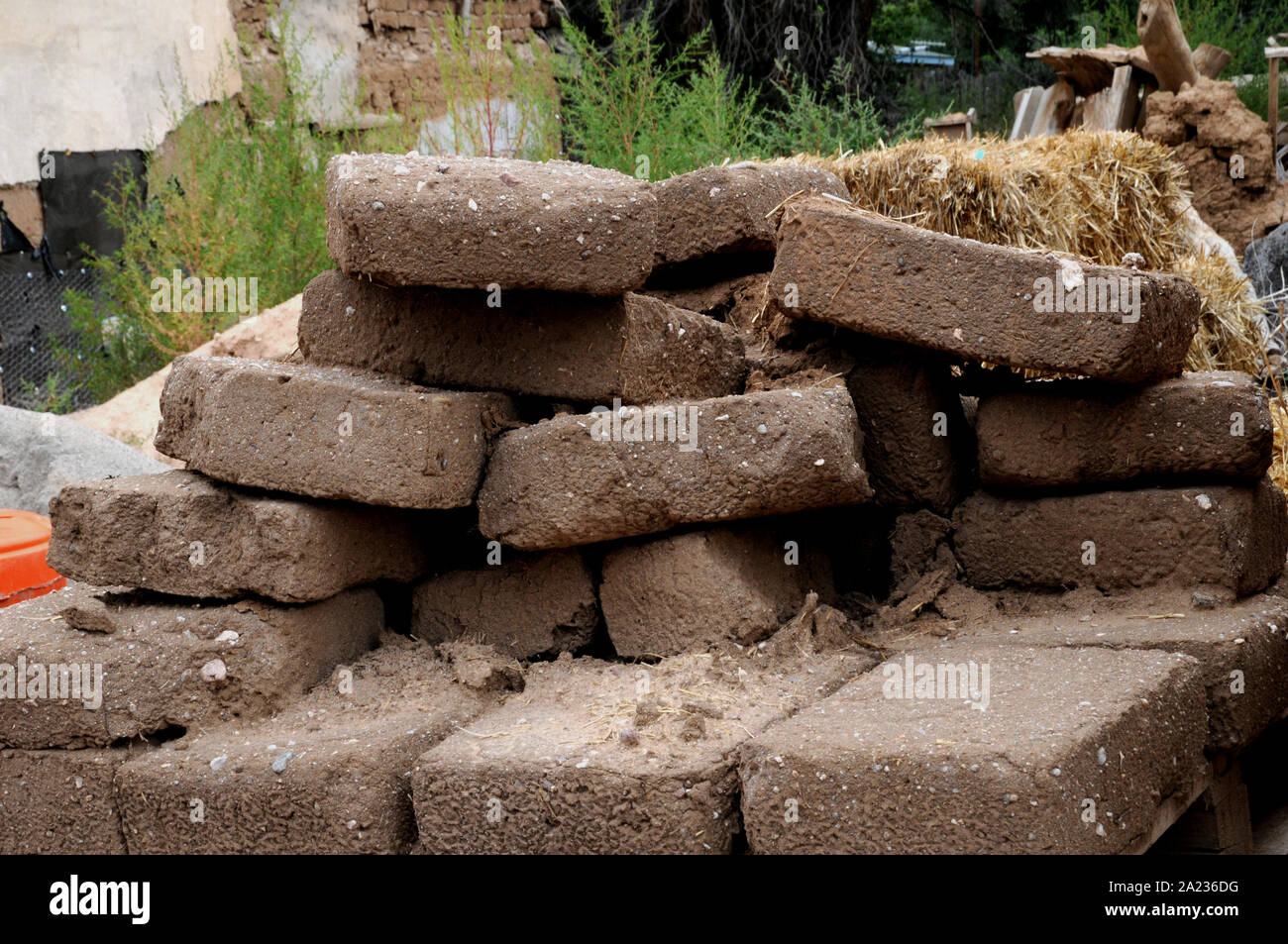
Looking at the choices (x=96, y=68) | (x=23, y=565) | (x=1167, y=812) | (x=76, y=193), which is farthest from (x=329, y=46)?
(x=1167, y=812)

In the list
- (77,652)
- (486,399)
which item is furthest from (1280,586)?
(77,652)

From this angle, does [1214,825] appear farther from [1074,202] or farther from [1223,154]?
[1223,154]

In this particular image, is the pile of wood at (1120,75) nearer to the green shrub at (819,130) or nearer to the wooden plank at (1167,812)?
the green shrub at (819,130)

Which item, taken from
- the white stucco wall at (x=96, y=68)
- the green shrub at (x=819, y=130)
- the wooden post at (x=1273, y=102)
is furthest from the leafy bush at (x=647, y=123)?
the white stucco wall at (x=96, y=68)

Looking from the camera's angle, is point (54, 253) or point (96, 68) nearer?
point (96, 68)

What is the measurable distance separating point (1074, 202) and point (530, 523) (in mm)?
4385

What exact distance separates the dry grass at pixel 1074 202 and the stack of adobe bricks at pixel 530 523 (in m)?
2.21

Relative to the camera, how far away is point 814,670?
3574 mm

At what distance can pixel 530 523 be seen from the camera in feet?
11.9

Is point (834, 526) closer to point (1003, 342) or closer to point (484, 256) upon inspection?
point (1003, 342)

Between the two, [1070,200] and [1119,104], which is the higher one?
[1119,104]

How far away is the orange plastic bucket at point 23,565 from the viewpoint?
4883 millimetres

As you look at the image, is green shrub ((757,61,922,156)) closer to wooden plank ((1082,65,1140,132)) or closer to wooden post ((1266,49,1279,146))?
wooden plank ((1082,65,1140,132))

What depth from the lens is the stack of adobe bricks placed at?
10.5 ft
